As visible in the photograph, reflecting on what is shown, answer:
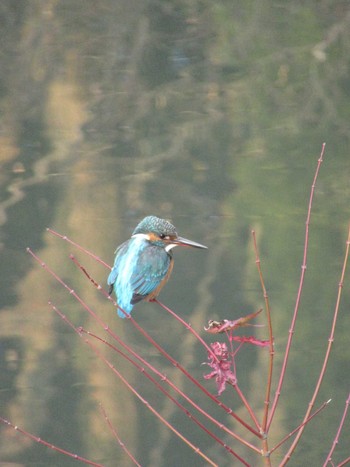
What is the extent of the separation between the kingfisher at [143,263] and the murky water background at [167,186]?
1.52 metres

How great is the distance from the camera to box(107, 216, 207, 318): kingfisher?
221 cm

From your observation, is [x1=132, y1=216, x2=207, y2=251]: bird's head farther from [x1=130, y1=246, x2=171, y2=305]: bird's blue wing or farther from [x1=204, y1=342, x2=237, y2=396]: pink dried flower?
[x1=204, y1=342, x2=237, y2=396]: pink dried flower

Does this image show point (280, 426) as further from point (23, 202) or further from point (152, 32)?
point (152, 32)

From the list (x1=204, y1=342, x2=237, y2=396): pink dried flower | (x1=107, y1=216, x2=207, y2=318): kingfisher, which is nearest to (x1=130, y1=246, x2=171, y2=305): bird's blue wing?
(x1=107, y1=216, x2=207, y2=318): kingfisher

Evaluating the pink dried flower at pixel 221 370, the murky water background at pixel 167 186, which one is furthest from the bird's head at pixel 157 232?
the murky water background at pixel 167 186

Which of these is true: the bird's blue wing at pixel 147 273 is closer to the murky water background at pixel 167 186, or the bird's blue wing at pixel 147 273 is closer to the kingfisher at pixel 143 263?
the kingfisher at pixel 143 263

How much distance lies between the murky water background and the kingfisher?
5.00ft

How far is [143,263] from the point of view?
2227 mm

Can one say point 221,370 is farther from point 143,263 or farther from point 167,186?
point 167,186

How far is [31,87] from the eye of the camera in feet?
15.5

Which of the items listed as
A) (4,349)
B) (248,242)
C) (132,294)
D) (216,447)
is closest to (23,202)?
(4,349)

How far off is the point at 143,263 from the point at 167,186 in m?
2.12

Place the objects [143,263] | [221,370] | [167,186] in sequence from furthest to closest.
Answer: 1. [167,186]
2. [143,263]
3. [221,370]

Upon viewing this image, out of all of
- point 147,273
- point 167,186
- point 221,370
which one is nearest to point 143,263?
point 147,273
